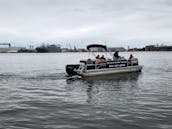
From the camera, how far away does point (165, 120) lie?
43.8 feet

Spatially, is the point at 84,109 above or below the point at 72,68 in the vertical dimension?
below

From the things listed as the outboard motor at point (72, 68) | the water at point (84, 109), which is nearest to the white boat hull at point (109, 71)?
the outboard motor at point (72, 68)

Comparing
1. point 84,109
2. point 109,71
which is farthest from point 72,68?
point 84,109

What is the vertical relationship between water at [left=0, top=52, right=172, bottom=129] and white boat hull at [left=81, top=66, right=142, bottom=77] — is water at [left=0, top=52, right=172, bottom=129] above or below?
below

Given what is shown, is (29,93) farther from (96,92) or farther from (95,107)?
(95,107)

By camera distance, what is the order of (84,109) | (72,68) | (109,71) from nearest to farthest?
1. (84,109)
2. (72,68)
3. (109,71)

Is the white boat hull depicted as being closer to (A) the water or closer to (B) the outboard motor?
(B) the outboard motor

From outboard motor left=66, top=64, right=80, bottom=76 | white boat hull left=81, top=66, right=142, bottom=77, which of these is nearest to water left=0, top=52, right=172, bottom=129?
white boat hull left=81, top=66, right=142, bottom=77

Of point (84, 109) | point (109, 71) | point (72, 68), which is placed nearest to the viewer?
point (84, 109)

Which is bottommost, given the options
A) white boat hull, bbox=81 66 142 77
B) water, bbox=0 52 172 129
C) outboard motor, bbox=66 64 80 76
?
water, bbox=0 52 172 129

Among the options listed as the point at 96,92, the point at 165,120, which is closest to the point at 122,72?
the point at 96,92

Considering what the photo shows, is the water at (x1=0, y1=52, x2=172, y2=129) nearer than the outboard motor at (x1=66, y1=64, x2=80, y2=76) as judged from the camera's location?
Yes

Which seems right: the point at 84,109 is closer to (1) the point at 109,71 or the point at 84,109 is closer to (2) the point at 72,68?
(2) the point at 72,68

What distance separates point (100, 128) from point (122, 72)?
76.3 ft
